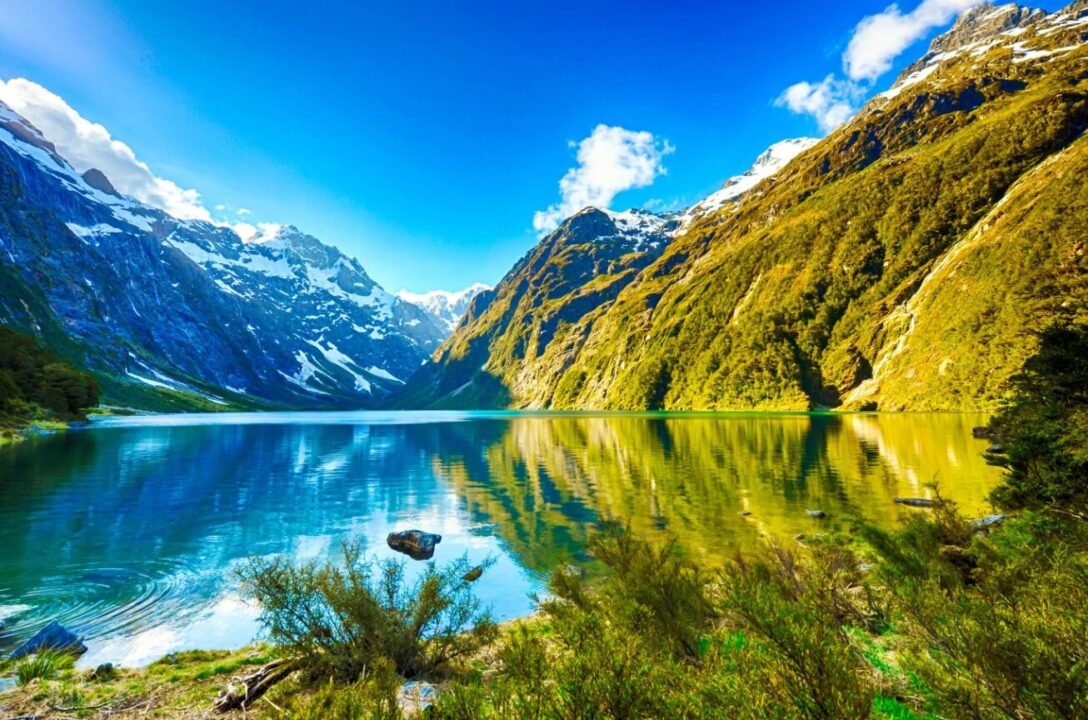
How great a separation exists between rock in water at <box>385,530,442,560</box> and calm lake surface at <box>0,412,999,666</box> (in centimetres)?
57

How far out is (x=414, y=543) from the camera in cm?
2341

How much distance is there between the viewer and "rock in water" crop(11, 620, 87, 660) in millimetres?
12711

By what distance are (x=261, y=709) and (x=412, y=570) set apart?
12077 mm

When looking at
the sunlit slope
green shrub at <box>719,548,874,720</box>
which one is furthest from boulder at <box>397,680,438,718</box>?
green shrub at <box>719,548,874,720</box>

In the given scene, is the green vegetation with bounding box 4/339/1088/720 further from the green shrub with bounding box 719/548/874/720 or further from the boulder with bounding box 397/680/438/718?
the boulder with bounding box 397/680/438/718

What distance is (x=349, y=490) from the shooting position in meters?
39.3

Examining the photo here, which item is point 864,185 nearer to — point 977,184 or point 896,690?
point 977,184

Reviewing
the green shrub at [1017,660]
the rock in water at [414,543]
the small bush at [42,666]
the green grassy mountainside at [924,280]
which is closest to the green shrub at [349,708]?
the green shrub at [1017,660]

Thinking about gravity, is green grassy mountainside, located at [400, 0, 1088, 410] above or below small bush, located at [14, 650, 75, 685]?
above

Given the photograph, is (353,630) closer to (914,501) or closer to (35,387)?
(914,501)

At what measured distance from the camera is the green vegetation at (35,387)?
8169cm

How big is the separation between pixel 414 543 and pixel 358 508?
11.4 m

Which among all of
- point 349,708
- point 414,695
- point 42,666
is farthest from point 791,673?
point 42,666

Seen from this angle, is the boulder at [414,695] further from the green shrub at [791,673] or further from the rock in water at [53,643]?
the rock in water at [53,643]
